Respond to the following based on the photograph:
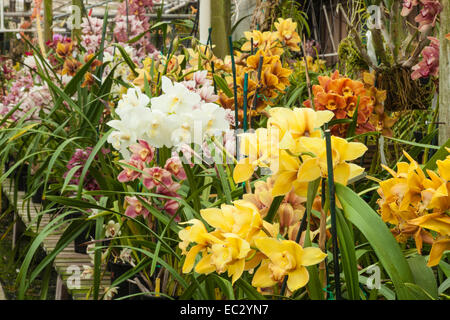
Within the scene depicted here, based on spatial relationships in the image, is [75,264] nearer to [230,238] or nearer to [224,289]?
[224,289]

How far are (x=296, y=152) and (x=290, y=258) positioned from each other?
129 millimetres

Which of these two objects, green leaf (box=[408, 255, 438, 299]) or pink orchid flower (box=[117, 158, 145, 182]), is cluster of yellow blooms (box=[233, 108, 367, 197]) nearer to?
green leaf (box=[408, 255, 438, 299])

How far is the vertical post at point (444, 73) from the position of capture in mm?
1393

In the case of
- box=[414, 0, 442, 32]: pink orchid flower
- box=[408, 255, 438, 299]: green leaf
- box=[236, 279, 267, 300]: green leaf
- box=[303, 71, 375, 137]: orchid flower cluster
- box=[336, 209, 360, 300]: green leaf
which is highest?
box=[414, 0, 442, 32]: pink orchid flower

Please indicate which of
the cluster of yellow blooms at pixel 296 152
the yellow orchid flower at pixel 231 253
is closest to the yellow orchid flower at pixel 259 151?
the cluster of yellow blooms at pixel 296 152

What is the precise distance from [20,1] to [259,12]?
11.5 m

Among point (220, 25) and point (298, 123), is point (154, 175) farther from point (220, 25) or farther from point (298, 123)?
point (220, 25)

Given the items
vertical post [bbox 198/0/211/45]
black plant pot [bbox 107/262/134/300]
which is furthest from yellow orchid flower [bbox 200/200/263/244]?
vertical post [bbox 198/0/211/45]

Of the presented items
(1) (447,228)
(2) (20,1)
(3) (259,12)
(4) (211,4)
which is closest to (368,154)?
(1) (447,228)

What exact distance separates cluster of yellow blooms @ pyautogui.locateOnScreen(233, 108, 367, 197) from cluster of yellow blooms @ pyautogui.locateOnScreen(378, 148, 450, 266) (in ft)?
0.19

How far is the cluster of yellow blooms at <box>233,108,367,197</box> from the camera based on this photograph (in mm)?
760

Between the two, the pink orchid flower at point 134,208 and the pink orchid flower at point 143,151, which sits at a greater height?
the pink orchid flower at point 143,151

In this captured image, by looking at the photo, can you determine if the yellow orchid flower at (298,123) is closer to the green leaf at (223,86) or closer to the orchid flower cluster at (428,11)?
the orchid flower cluster at (428,11)

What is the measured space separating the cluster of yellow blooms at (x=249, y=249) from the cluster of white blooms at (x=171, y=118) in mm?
375
